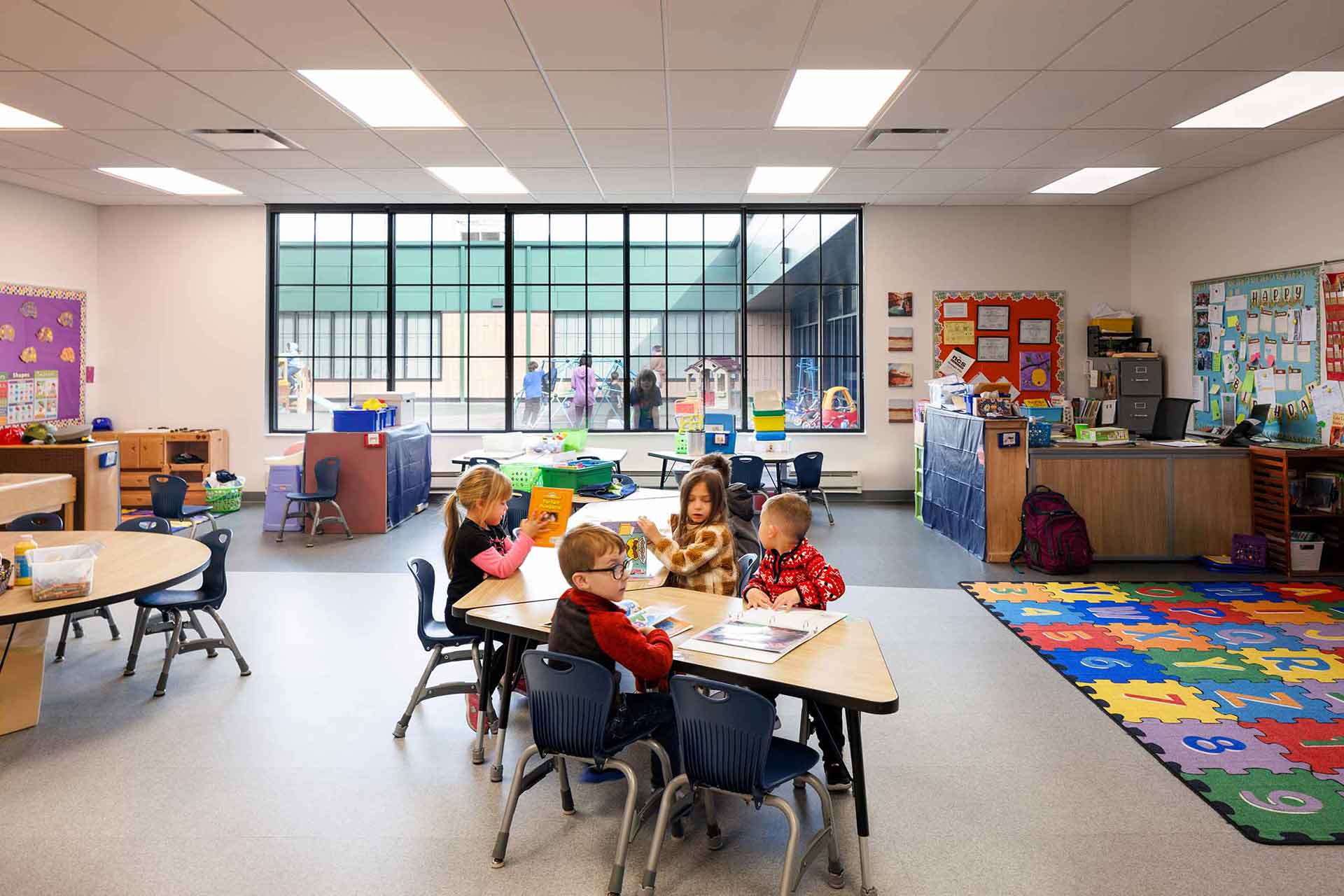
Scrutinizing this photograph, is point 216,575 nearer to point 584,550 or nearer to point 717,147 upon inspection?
point 584,550

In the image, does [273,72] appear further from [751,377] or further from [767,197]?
[751,377]

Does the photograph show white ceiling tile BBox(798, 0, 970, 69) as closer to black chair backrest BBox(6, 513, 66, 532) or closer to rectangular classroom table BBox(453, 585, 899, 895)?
rectangular classroom table BBox(453, 585, 899, 895)

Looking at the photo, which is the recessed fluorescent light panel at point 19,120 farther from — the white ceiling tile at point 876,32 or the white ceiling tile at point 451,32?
the white ceiling tile at point 876,32

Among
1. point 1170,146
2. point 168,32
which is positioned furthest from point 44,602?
point 1170,146

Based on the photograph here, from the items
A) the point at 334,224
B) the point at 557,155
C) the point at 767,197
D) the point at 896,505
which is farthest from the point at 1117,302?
the point at 334,224

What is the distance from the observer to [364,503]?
27.5ft

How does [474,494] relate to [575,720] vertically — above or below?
above

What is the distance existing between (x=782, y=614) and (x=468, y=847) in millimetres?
1292

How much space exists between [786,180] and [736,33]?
3.80 m

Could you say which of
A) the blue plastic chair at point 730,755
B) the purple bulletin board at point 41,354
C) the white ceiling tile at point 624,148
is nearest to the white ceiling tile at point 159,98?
the white ceiling tile at point 624,148

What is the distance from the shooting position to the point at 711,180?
846 cm

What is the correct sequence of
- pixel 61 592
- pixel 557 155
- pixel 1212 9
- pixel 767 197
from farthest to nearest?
pixel 767 197 → pixel 557 155 → pixel 1212 9 → pixel 61 592

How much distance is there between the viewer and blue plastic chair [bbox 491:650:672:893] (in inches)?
101

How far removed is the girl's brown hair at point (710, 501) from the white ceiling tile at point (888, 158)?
15.0 ft
